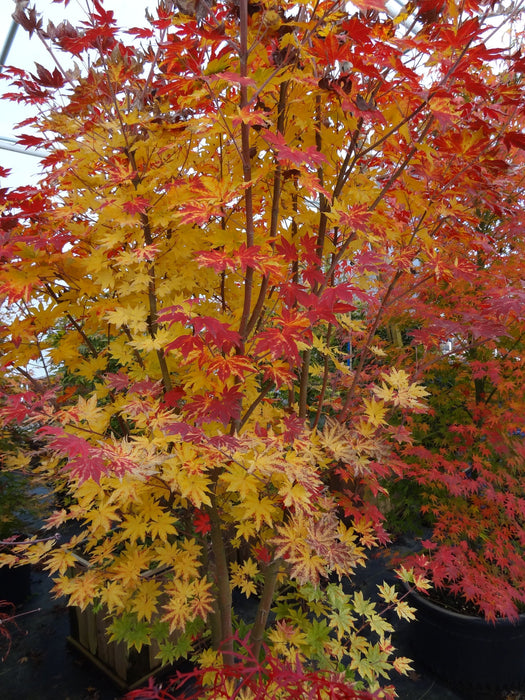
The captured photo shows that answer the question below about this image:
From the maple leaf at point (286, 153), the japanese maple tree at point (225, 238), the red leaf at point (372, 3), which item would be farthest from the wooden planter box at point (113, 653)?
the red leaf at point (372, 3)

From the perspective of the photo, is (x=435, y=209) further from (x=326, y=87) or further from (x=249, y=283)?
(x=249, y=283)

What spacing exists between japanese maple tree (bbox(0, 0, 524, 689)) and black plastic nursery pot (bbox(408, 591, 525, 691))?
1.02 meters

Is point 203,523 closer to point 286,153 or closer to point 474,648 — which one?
point 286,153

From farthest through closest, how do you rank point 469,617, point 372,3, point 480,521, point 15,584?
point 15,584, point 480,521, point 469,617, point 372,3

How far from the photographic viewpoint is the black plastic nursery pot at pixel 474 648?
244 cm

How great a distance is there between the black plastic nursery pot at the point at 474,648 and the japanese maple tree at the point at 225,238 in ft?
3.34

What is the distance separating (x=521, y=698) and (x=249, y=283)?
284 cm

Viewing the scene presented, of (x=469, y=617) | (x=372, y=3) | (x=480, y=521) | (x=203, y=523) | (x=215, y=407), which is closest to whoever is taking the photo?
(x=372, y=3)

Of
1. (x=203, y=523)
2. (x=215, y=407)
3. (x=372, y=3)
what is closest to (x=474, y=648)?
(x=203, y=523)

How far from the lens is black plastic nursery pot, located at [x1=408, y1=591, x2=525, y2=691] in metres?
2.44

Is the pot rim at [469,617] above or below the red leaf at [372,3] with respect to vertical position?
below

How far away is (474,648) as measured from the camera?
8.15 feet

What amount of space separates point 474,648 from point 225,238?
2.63 metres

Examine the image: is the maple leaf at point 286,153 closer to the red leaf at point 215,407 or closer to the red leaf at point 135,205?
the red leaf at point 135,205
